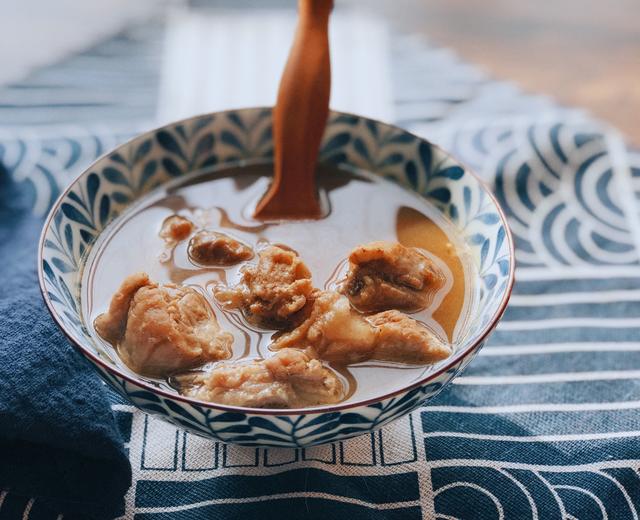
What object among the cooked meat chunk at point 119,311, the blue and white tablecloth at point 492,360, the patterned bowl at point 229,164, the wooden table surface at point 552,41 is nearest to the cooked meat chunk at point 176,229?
the patterned bowl at point 229,164

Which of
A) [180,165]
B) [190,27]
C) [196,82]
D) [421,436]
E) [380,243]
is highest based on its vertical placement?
[190,27]

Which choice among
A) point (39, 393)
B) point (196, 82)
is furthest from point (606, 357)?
point (196, 82)

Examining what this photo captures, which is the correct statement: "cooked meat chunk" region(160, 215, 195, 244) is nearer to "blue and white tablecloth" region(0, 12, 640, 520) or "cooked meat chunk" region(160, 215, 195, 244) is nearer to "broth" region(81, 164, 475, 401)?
"broth" region(81, 164, 475, 401)

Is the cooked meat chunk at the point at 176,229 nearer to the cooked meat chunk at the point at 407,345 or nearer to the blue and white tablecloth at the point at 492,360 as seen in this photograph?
the blue and white tablecloth at the point at 492,360

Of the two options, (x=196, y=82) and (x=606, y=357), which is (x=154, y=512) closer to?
(x=606, y=357)

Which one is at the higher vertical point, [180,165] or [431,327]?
[180,165]

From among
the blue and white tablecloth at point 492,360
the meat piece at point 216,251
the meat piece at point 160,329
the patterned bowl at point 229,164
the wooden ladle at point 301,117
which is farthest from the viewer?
the wooden ladle at point 301,117
